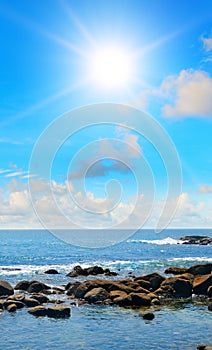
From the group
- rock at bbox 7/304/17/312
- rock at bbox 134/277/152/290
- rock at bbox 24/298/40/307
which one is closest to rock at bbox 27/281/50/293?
rock at bbox 24/298/40/307

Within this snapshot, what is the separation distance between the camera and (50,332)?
2595cm

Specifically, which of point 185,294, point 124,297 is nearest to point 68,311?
point 124,297

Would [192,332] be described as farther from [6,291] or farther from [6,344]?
[6,291]

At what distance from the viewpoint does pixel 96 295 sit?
3562 cm

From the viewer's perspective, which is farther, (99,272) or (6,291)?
(99,272)

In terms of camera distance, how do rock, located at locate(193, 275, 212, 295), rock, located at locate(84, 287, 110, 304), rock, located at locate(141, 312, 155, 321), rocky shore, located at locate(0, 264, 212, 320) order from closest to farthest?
1. rock, located at locate(141, 312, 155, 321)
2. rocky shore, located at locate(0, 264, 212, 320)
3. rock, located at locate(84, 287, 110, 304)
4. rock, located at locate(193, 275, 212, 295)

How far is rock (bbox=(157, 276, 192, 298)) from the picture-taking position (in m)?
38.6

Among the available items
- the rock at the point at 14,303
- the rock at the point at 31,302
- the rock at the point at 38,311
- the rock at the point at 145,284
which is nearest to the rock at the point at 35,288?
the rock at the point at 31,302

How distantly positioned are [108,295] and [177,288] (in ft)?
22.8

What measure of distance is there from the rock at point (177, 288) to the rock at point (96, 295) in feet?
19.3

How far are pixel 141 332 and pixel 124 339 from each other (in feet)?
5.79

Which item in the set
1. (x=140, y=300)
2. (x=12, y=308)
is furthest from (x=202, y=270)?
(x=12, y=308)

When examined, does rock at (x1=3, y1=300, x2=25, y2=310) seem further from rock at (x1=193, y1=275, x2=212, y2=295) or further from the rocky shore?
rock at (x1=193, y1=275, x2=212, y2=295)

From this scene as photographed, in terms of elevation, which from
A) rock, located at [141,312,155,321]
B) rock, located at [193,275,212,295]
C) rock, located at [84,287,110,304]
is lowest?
rock, located at [141,312,155,321]
